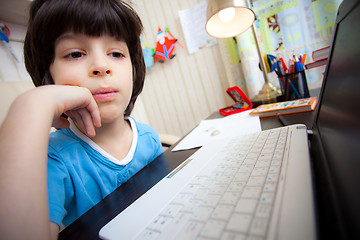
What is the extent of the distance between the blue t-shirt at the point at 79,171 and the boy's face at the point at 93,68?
0.10 metres

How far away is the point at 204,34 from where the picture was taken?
1.29 metres

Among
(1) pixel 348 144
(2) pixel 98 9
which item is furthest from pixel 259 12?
(1) pixel 348 144

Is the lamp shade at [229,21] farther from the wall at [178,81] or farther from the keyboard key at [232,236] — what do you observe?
the keyboard key at [232,236]

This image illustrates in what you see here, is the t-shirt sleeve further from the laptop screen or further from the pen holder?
the pen holder

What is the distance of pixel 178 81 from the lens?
1425mm

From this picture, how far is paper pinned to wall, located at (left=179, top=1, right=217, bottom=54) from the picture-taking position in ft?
4.16

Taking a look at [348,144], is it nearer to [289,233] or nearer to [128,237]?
[289,233]

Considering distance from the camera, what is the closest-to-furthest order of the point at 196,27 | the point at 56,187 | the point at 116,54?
A: the point at 56,187 < the point at 116,54 < the point at 196,27

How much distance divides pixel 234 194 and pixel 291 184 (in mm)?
70

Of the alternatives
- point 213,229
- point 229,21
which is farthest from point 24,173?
point 229,21

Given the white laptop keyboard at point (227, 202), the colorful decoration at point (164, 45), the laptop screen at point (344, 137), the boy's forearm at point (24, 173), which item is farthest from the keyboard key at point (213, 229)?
the colorful decoration at point (164, 45)

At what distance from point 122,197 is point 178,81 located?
1.16 m

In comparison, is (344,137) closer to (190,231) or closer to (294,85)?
(190,231)

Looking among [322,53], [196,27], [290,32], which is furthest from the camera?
[196,27]
